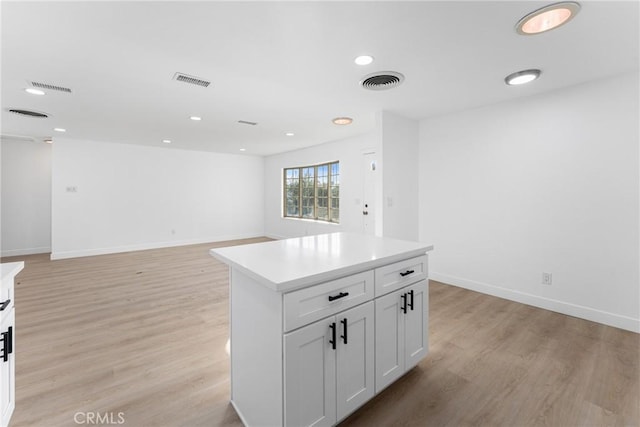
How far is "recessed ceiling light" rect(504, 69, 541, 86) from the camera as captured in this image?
246 cm

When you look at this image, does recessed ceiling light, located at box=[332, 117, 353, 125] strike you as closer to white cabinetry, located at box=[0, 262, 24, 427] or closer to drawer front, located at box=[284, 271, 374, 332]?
drawer front, located at box=[284, 271, 374, 332]

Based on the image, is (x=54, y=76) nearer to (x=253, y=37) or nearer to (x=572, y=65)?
(x=253, y=37)

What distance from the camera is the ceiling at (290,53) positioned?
5.46 feet

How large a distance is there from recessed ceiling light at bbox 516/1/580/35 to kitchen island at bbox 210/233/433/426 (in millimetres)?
1558

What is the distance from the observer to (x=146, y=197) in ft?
21.0

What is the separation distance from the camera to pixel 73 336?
8.10ft

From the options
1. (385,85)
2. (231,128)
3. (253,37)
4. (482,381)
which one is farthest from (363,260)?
(231,128)

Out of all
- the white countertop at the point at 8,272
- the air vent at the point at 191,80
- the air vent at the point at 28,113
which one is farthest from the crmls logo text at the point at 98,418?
the air vent at the point at 28,113

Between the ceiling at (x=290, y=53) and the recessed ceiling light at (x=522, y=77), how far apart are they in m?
0.08

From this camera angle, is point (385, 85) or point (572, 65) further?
point (385, 85)

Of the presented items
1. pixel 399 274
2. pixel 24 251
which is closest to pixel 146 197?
pixel 24 251

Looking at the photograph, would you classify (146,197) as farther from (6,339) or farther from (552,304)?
(552,304)

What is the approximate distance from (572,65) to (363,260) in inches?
99.5

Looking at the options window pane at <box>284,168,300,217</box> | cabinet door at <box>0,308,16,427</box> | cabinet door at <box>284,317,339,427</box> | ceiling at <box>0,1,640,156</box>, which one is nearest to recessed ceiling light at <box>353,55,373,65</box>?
ceiling at <box>0,1,640,156</box>
